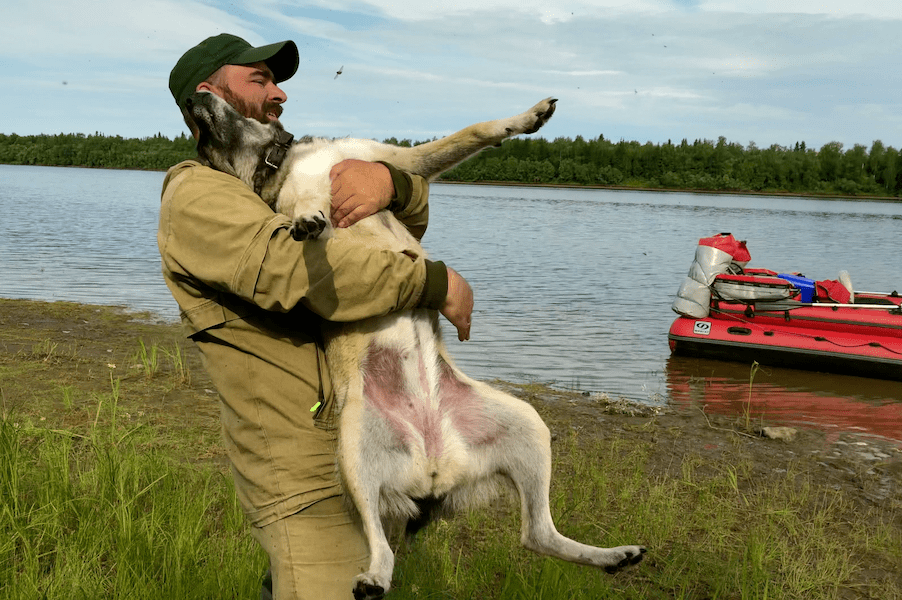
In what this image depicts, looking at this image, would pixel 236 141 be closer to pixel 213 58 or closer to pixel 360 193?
pixel 213 58

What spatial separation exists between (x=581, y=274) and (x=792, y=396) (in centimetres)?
1150

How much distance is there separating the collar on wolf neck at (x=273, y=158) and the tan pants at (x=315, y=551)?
1.24 metres

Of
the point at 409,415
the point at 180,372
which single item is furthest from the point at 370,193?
the point at 180,372

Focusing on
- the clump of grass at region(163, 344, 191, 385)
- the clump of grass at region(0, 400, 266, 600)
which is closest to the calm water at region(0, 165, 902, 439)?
the clump of grass at region(163, 344, 191, 385)

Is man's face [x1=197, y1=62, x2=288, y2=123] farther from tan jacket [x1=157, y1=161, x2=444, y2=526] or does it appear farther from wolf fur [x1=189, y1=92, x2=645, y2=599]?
tan jacket [x1=157, y1=161, x2=444, y2=526]

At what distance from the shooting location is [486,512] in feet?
15.3

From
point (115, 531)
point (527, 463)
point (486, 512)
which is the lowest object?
point (486, 512)

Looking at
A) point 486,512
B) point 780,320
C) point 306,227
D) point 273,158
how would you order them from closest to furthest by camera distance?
point 306,227
point 273,158
point 486,512
point 780,320

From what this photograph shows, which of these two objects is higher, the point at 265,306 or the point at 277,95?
the point at 277,95

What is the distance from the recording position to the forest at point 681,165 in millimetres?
65069

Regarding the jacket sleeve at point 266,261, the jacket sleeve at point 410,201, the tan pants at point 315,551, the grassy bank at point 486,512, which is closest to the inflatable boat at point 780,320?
the grassy bank at point 486,512

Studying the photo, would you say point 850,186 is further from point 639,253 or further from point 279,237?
point 279,237

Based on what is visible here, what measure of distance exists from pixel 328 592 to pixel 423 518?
45cm

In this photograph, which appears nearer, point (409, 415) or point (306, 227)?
point (306, 227)
